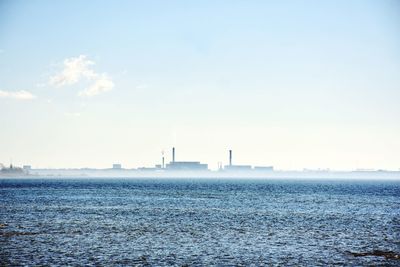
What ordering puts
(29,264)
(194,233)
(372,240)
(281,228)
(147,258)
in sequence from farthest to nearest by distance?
(281,228)
(194,233)
(372,240)
(147,258)
(29,264)

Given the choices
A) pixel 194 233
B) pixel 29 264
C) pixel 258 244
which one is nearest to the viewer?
pixel 29 264

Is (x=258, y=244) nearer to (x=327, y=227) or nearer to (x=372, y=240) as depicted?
(x=372, y=240)

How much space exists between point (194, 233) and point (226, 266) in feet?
55.0

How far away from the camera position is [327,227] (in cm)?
5650

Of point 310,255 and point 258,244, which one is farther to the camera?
point 258,244

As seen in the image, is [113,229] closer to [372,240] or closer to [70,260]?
[70,260]

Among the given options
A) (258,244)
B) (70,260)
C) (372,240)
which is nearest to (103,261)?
(70,260)

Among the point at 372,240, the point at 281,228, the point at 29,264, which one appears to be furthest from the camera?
the point at 281,228

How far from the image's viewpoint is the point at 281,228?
54906 millimetres

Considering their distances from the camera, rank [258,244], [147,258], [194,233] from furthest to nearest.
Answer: [194,233]
[258,244]
[147,258]

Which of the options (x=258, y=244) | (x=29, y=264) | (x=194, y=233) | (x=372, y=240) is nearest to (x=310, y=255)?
(x=258, y=244)

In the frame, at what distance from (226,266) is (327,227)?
88.1 ft

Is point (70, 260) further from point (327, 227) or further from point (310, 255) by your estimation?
point (327, 227)

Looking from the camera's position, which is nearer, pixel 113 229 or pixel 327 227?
pixel 113 229
